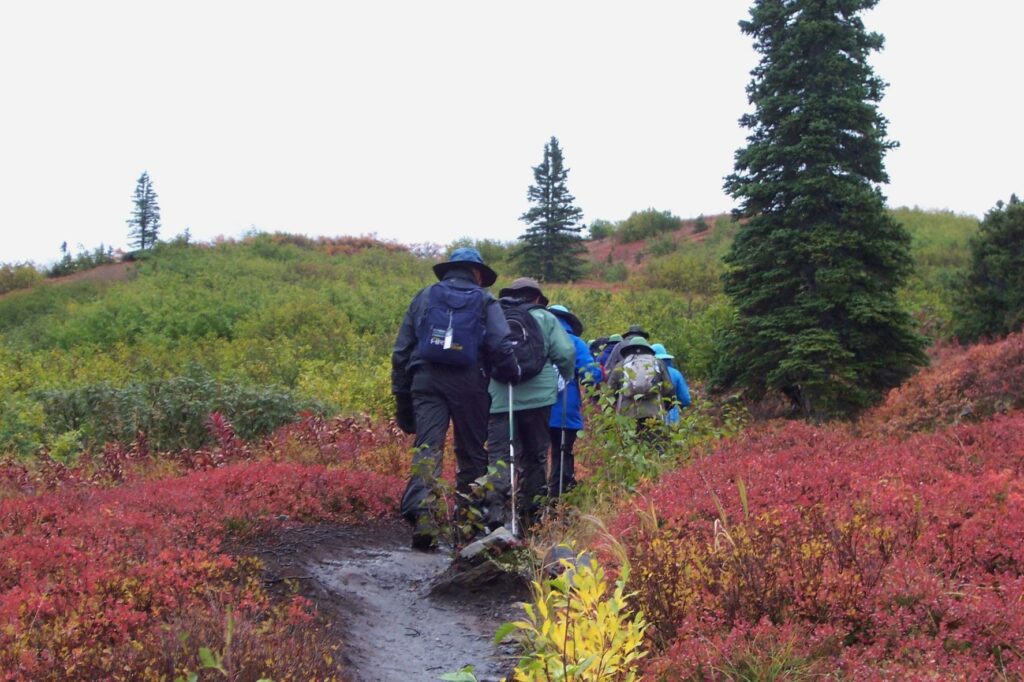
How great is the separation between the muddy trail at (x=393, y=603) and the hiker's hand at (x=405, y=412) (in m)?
0.88

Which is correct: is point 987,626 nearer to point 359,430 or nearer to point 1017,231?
point 359,430

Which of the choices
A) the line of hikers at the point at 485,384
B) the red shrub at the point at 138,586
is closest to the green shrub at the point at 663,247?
the line of hikers at the point at 485,384

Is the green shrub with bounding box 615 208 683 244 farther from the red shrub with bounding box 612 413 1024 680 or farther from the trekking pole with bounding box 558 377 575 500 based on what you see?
the red shrub with bounding box 612 413 1024 680

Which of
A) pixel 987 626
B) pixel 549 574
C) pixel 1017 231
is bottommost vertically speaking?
pixel 549 574

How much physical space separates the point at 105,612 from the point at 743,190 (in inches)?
460

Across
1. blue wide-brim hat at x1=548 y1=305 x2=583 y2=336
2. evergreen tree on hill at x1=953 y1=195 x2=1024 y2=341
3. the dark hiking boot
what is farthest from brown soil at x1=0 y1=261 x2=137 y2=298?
the dark hiking boot

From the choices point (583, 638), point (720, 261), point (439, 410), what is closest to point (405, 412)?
point (439, 410)

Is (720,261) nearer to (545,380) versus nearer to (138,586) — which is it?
(545,380)

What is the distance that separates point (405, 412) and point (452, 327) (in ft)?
2.92

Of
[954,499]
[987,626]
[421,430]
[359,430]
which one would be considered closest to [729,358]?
[359,430]

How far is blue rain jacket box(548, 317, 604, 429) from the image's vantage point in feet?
25.5

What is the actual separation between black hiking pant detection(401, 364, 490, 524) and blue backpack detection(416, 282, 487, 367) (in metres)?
0.13

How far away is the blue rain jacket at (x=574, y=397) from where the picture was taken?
25.5 ft

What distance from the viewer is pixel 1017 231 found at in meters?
14.7
